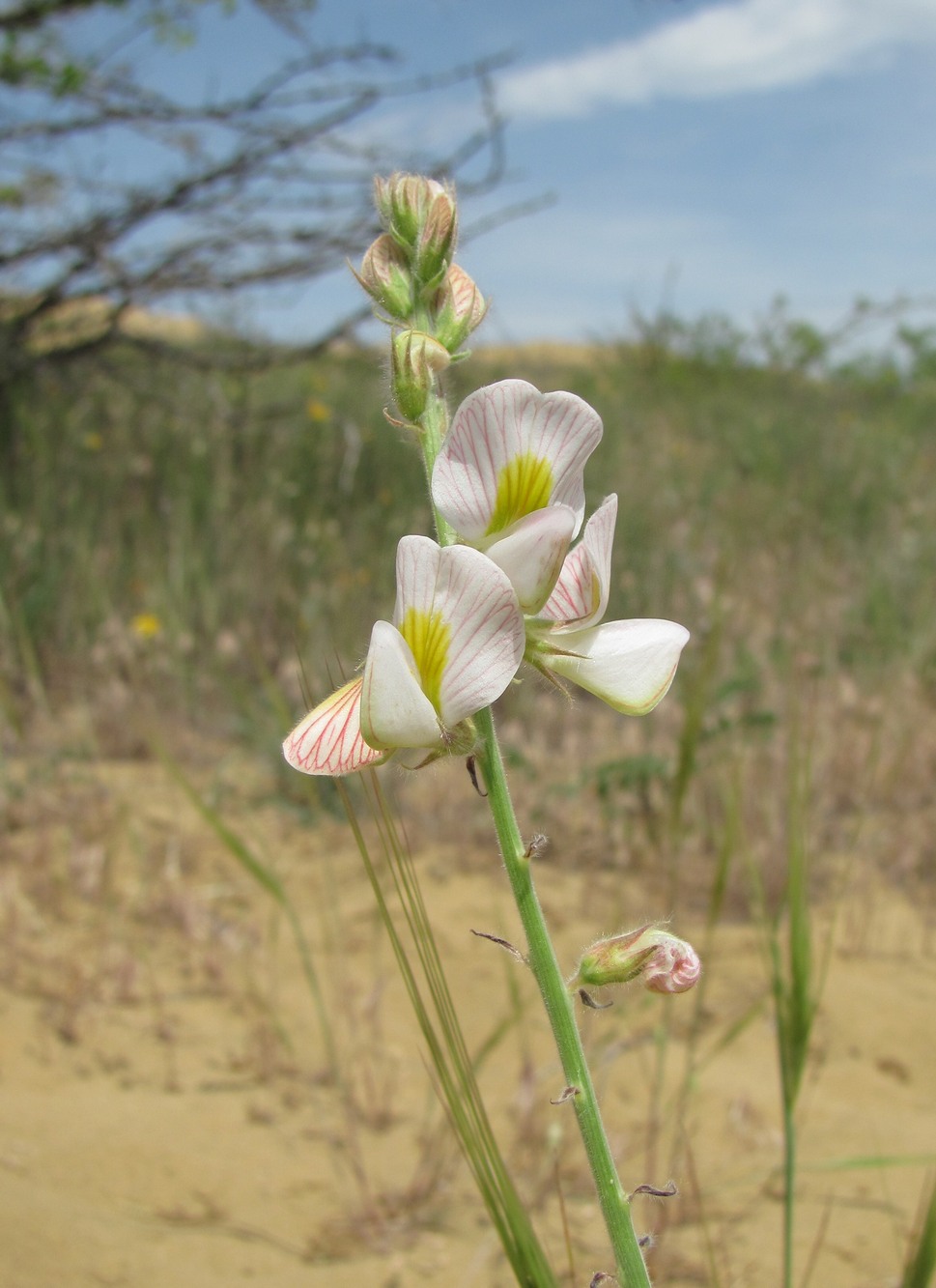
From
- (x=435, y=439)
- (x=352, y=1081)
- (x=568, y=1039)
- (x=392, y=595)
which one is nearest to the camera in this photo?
(x=568, y=1039)

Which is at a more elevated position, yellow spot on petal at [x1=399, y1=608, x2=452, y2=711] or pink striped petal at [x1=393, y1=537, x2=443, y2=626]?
pink striped petal at [x1=393, y1=537, x2=443, y2=626]

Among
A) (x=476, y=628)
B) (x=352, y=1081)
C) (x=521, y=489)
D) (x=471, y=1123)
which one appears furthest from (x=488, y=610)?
(x=352, y=1081)

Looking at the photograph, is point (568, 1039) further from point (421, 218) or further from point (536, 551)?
point (421, 218)

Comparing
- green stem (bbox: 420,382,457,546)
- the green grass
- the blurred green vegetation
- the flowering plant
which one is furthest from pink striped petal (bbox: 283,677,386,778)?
the blurred green vegetation

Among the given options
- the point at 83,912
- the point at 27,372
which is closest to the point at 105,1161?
the point at 83,912

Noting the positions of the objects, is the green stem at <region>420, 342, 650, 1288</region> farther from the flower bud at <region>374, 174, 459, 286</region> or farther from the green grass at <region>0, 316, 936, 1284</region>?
the green grass at <region>0, 316, 936, 1284</region>

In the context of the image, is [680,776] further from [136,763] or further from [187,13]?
[187,13]

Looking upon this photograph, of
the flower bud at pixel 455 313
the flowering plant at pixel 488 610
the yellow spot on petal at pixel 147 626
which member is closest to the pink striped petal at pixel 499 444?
the flowering plant at pixel 488 610

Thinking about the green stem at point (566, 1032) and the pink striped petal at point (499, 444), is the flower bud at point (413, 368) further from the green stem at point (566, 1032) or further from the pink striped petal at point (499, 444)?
the green stem at point (566, 1032)
